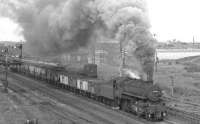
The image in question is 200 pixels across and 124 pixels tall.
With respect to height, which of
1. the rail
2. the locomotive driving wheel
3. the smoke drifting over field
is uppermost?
the smoke drifting over field

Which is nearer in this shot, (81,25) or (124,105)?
(124,105)

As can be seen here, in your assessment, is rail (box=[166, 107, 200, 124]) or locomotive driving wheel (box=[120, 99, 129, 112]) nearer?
rail (box=[166, 107, 200, 124])

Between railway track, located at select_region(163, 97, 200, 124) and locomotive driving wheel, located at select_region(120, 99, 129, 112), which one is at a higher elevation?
locomotive driving wheel, located at select_region(120, 99, 129, 112)

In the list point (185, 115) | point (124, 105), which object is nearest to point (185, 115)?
point (185, 115)

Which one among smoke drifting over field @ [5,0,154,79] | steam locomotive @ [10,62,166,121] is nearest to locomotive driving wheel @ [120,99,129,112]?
steam locomotive @ [10,62,166,121]

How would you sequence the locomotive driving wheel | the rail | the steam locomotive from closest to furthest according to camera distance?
the steam locomotive
the rail
the locomotive driving wheel

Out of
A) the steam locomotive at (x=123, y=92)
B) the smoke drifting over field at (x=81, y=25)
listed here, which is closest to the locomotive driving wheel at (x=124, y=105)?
the steam locomotive at (x=123, y=92)

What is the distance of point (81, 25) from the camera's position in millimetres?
33000

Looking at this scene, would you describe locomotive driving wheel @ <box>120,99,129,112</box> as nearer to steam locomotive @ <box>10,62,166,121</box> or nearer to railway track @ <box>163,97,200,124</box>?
steam locomotive @ <box>10,62,166,121</box>

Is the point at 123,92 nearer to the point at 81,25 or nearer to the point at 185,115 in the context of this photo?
the point at 185,115

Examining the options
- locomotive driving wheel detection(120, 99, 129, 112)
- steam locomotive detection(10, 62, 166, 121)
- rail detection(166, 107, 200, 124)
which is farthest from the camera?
locomotive driving wheel detection(120, 99, 129, 112)

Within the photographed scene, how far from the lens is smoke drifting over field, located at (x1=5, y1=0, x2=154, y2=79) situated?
2136cm

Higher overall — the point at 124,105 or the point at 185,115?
the point at 124,105

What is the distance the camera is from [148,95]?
63.9 feet
